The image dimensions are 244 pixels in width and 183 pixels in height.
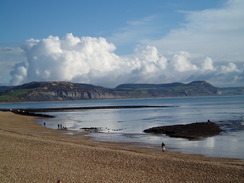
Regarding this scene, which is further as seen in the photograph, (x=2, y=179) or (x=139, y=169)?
(x=139, y=169)

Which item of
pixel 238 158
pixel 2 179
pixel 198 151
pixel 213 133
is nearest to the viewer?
pixel 2 179

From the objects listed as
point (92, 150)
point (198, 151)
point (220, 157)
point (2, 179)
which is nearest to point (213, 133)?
point (198, 151)

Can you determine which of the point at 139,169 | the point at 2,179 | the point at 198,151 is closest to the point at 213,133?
the point at 198,151

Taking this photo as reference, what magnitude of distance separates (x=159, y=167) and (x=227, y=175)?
15.6 feet

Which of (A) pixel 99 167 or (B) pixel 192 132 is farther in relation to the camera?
(B) pixel 192 132

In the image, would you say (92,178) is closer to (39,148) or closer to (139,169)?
(139,169)

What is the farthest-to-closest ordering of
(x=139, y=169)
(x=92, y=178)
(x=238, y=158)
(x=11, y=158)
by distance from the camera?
Answer: (x=238, y=158) < (x=11, y=158) < (x=139, y=169) < (x=92, y=178)

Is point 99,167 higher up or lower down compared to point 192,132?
higher up

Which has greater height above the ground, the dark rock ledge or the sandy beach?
the sandy beach

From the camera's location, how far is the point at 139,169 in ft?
65.4

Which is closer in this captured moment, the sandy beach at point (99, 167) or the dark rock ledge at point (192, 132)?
the sandy beach at point (99, 167)

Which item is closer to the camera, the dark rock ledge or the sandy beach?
the sandy beach

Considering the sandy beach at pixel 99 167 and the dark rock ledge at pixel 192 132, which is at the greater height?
the sandy beach at pixel 99 167

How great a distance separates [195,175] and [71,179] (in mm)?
8268
